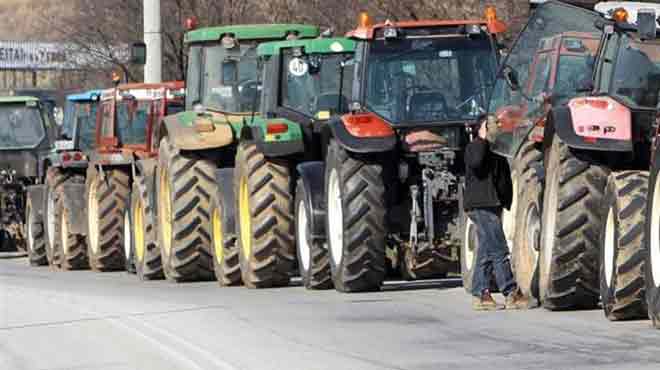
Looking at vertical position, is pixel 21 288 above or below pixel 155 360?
below

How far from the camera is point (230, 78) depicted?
23.2m

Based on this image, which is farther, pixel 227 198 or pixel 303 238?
pixel 227 198

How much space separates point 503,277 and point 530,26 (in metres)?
2.25

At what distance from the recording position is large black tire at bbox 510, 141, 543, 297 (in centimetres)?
1587

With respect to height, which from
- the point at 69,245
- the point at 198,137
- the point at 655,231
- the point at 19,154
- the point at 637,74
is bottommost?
the point at 69,245

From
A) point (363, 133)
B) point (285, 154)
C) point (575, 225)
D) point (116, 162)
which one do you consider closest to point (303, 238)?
point (285, 154)

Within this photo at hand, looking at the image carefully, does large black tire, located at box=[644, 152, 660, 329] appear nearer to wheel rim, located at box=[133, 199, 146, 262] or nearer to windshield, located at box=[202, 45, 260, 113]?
windshield, located at box=[202, 45, 260, 113]

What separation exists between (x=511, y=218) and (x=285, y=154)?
11.5 ft

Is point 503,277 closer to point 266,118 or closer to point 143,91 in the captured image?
point 266,118

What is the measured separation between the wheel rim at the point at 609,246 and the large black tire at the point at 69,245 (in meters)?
15.0

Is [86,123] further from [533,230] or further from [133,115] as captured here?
[533,230]

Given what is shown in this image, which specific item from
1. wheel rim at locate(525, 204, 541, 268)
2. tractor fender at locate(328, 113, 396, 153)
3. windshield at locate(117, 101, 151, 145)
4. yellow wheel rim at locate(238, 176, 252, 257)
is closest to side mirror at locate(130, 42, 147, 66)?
windshield at locate(117, 101, 151, 145)

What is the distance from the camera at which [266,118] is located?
69.1 feet

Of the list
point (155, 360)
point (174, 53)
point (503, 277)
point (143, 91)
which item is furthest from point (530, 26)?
point (174, 53)
